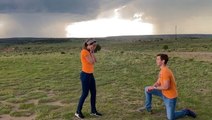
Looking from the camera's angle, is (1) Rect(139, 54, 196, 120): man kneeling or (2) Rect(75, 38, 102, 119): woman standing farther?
(2) Rect(75, 38, 102, 119): woman standing

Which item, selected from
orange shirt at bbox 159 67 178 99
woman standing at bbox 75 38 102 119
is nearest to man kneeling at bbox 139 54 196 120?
orange shirt at bbox 159 67 178 99

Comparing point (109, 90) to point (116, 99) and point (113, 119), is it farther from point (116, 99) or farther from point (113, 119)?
point (113, 119)

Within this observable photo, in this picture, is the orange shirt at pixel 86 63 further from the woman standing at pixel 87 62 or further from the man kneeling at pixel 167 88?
the man kneeling at pixel 167 88

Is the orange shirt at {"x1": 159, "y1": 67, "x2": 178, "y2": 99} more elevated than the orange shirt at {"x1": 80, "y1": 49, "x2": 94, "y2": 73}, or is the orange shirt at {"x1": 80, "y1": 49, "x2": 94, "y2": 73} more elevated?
the orange shirt at {"x1": 80, "y1": 49, "x2": 94, "y2": 73}

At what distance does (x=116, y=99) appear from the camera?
13836 millimetres

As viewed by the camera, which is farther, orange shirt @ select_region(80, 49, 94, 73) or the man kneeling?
orange shirt @ select_region(80, 49, 94, 73)

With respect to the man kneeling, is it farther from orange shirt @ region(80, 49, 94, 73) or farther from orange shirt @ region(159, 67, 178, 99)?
orange shirt @ region(80, 49, 94, 73)

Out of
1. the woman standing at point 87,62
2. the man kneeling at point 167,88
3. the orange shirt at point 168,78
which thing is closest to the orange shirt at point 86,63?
the woman standing at point 87,62

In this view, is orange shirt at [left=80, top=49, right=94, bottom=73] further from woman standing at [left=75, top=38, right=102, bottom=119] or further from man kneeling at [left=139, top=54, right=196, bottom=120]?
man kneeling at [left=139, top=54, right=196, bottom=120]

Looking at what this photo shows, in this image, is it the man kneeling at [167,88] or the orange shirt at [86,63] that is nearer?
the man kneeling at [167,88]

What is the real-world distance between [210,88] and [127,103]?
5.03 meters

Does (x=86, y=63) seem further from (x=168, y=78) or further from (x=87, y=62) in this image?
(x=168, y=78)

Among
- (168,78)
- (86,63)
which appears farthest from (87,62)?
(168,78)

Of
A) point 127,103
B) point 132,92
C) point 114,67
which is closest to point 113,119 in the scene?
point 127,103
